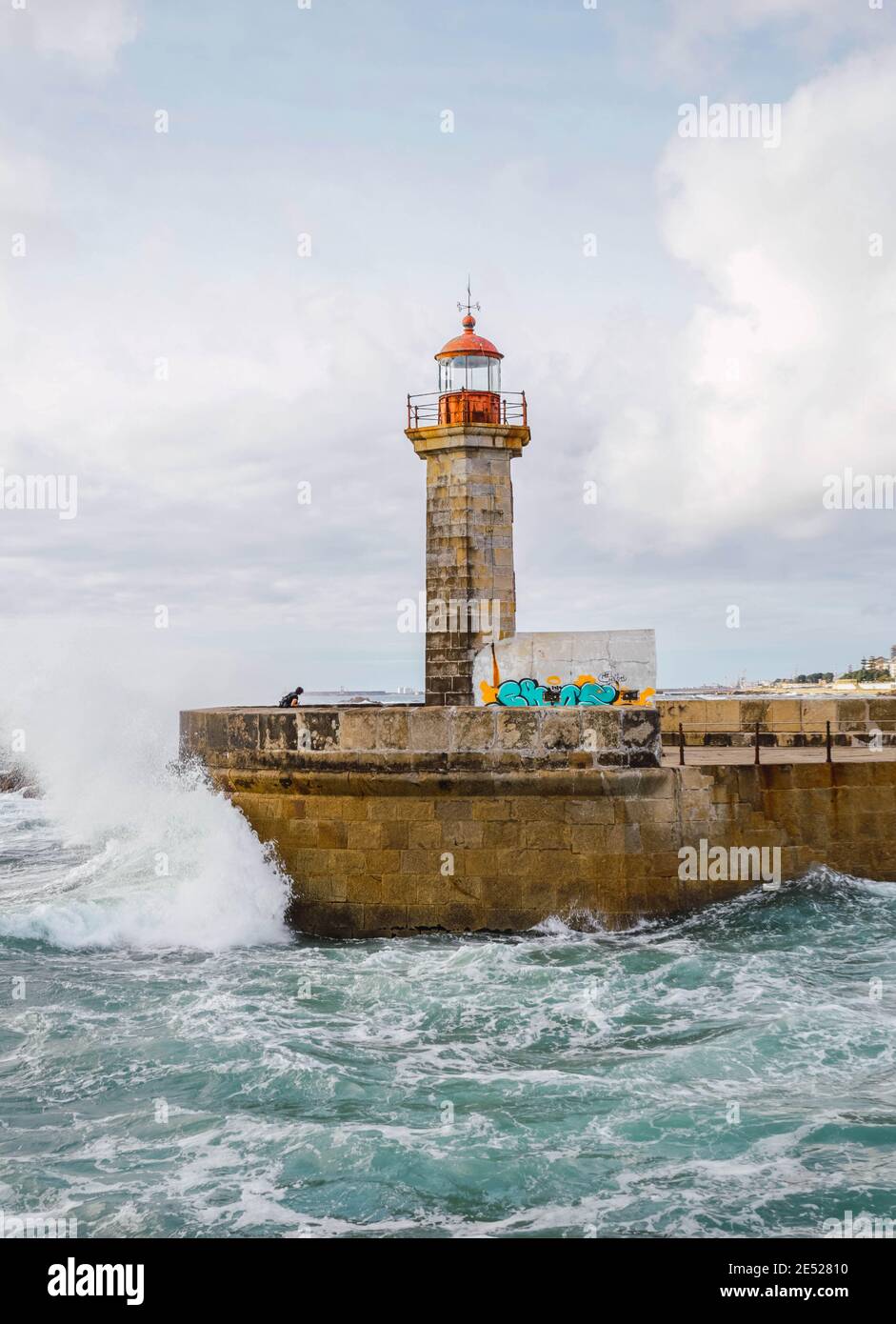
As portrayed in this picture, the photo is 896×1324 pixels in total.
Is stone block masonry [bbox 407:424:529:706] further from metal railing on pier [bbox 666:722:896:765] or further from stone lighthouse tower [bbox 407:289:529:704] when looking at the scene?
metal railing on pier [bbox 666:722:896:765]

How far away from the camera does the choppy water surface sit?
4.75 metres

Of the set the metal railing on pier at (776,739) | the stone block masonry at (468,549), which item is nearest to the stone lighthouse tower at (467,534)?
the stone block masonry at (468,549)

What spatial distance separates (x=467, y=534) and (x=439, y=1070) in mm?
8664

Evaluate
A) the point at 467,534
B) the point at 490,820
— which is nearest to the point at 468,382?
the point at 467,534

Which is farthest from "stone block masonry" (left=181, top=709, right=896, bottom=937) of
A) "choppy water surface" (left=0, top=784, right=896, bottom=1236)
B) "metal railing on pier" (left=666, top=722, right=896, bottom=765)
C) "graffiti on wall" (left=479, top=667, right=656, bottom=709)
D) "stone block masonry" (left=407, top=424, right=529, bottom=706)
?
"stone block masonry" (left=407, top=424, right=529, bottom=706)

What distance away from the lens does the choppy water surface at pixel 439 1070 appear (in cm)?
475

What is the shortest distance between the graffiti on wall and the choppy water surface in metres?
2.63

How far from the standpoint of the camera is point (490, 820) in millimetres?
9688

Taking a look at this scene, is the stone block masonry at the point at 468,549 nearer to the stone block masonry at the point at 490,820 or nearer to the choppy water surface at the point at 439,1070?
the stone block masonry at the point at 490,820

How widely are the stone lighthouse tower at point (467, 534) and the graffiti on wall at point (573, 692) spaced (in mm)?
2226

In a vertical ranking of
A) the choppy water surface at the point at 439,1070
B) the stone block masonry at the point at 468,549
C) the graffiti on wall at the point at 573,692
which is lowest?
the choppy water surface at the point at 439,1070

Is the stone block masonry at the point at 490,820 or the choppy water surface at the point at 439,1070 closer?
the choppy water surface at the point at 439,1070

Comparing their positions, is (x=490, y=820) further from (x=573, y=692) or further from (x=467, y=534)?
(x=467, y=534)
